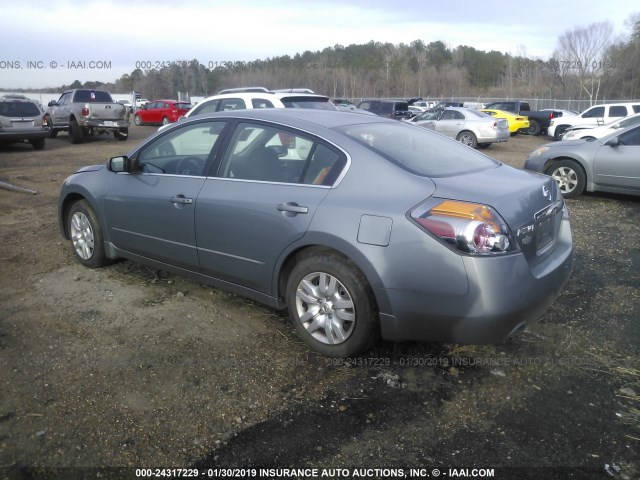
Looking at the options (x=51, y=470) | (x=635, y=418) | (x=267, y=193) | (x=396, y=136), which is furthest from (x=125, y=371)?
(x=635, y=418)

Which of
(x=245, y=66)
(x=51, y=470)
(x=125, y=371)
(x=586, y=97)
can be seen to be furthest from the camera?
(x=245, y=66)

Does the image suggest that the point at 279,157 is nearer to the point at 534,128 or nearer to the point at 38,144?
the point at 38,144

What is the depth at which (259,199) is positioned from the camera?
3.49m

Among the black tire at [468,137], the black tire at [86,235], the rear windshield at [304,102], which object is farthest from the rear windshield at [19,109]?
the black tire at [468,137]

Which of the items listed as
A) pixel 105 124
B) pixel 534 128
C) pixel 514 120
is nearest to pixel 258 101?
pixel 105 124

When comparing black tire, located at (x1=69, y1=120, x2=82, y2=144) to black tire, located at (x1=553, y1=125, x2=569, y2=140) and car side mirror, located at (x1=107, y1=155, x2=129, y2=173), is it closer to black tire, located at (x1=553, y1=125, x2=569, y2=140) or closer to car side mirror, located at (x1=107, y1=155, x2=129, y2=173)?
car side mirror, located at (x1=107, y1=155, x2=129, y2=173)

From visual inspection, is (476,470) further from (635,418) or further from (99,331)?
(99,331)

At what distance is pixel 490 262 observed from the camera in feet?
9.07

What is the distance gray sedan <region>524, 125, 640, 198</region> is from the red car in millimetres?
24901

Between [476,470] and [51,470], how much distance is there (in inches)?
76.6

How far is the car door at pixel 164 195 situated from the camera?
3.95m

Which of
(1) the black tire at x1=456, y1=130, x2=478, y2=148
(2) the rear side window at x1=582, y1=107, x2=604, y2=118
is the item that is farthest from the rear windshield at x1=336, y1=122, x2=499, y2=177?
(2) the rear side window at x1=582, y1=107, x2=604, y2=118

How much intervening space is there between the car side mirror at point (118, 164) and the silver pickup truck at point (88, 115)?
1509 cm

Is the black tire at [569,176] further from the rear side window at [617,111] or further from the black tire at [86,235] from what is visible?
the rear side window at [617,111]
